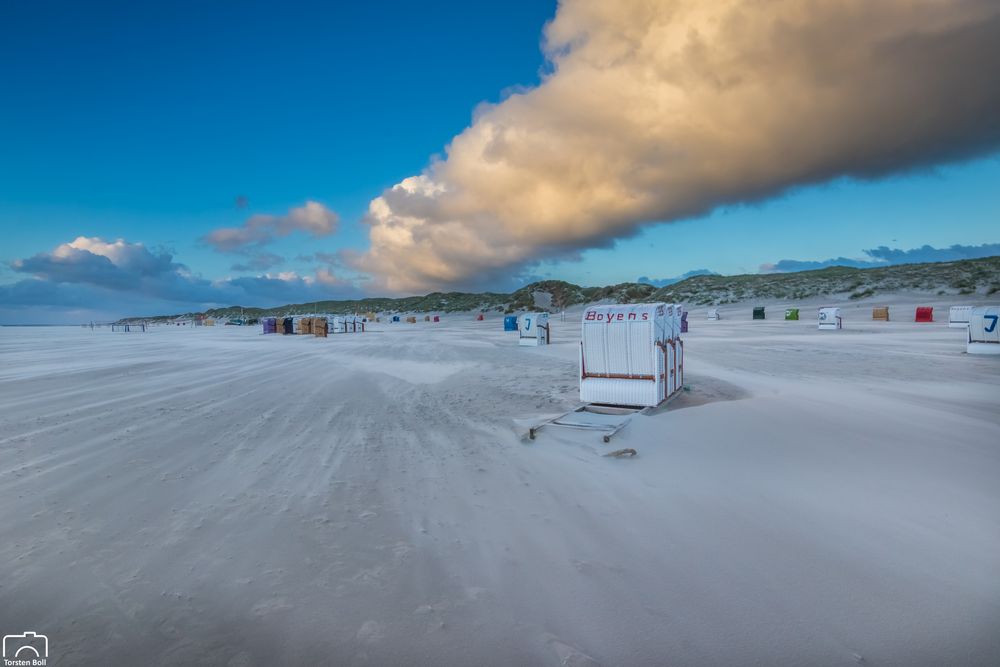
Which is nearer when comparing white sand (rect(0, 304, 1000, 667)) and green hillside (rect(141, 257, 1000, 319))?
white sand (rect(0, 304, 1000, 667))

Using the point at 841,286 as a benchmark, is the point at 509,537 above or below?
below

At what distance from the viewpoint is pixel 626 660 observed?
3.10 m

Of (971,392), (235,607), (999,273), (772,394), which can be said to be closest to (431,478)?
(235,607)

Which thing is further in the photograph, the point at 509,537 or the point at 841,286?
the point at 841,286

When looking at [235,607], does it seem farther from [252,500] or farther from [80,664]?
[252,500]

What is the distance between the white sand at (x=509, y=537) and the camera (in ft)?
10.9

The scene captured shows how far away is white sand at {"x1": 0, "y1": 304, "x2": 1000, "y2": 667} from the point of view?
10.9 ft

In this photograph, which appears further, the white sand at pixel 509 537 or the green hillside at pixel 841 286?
the green hillside at pixel 841 286

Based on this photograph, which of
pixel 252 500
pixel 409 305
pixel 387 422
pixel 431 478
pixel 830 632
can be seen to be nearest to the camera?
pixel 830 632

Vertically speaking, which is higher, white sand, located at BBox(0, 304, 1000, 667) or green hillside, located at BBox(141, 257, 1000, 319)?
green hillside, located at BBox(141, 257, 1000, 319)

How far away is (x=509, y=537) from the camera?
4801 millimetres

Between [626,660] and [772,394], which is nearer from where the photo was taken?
[626,660]

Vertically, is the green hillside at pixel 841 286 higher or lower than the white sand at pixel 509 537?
higher

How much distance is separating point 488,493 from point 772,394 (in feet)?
29.8
